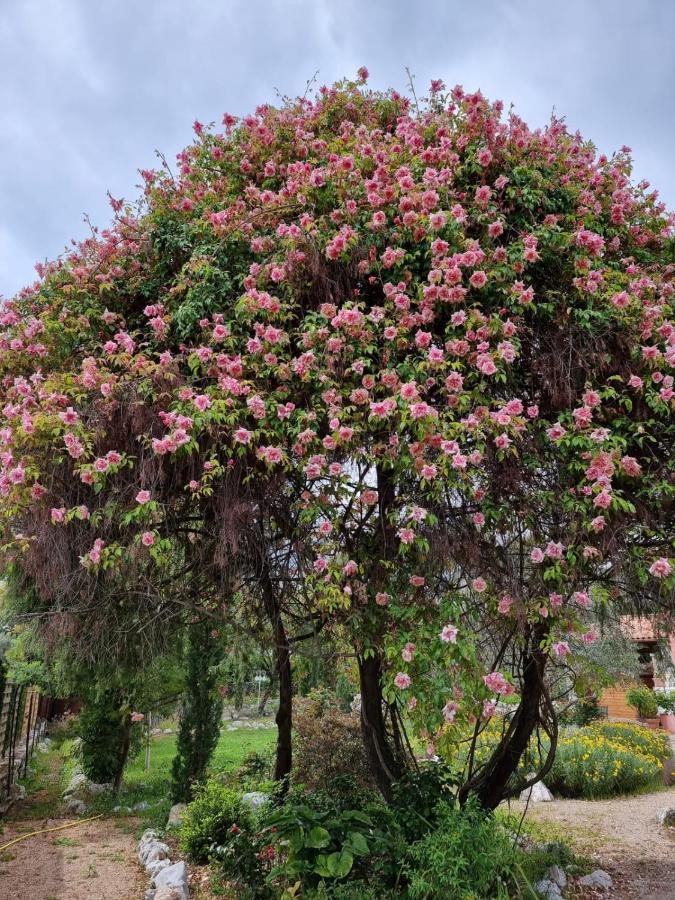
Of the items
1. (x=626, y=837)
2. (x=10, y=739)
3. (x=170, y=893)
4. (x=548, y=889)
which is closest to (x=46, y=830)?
(x=10, y=739)

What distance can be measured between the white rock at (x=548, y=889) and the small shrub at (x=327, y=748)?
1.90 metres

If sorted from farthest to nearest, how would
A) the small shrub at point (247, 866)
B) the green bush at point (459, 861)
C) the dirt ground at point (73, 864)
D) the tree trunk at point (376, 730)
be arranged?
the dirt ground at point (73, 864) < the tree trunk at point (376, 730) < the small shrub at point (247, 866) < the green bush at point (459, 861)

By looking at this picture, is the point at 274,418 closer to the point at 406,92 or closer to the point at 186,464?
the point at 186,464

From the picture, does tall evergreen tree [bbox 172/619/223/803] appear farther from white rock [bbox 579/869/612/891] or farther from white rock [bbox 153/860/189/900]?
white rock [bbox 579/869/612/891]

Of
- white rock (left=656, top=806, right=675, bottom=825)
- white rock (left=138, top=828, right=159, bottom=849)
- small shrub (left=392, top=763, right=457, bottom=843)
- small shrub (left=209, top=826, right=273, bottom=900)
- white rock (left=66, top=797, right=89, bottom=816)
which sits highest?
small shrub (left=392, top=763, right=457, bottom=843)

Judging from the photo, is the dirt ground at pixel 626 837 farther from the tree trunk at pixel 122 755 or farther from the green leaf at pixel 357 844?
the tree trunk at pixel 122 755

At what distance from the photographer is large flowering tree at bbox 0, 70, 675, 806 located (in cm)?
278

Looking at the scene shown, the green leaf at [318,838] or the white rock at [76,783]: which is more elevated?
the green leaf at [318,838]

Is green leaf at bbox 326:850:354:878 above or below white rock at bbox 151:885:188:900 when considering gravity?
above

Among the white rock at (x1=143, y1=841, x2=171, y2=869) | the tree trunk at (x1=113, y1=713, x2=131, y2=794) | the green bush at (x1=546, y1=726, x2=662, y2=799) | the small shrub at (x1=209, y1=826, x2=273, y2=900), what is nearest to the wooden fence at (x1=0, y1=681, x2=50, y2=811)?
the tree trunk at (x1=113, y1=713, x2=131, y2=794)

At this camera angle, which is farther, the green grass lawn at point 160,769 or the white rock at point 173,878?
the green grass lawn at point 160,769

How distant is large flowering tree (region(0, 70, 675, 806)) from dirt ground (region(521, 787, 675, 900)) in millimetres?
2788

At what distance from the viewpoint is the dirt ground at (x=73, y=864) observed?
4641mm

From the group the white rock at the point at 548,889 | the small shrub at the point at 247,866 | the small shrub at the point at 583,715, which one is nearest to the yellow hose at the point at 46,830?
the small shrub at the point at 247,866
